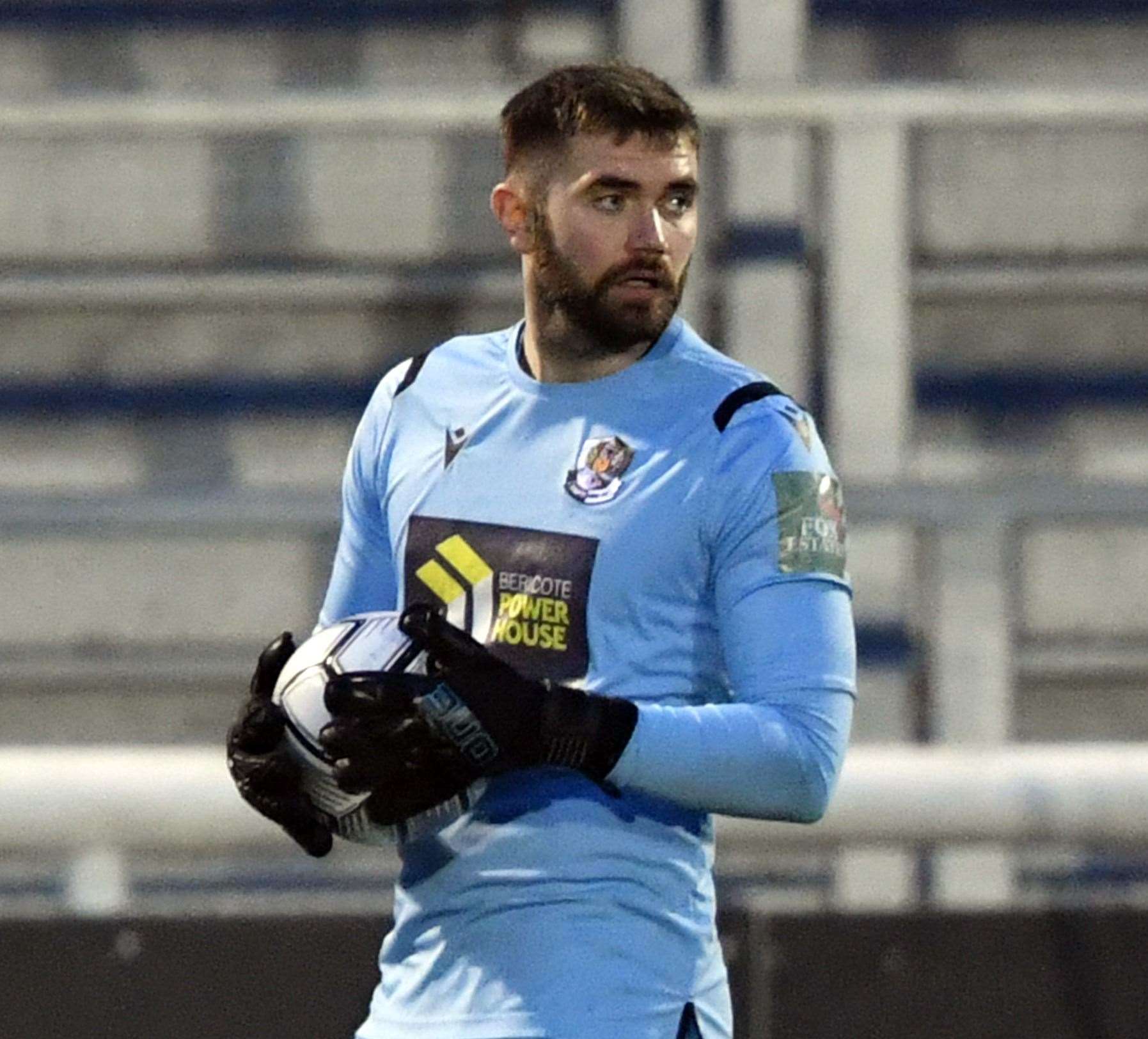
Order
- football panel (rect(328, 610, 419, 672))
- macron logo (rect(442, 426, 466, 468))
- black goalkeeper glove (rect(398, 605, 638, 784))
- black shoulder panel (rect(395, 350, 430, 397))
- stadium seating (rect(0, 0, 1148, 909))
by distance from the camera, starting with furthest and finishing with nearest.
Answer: stadium seating (rect(0, 0, 1148, 909)) < black shoulder panel (rect(395, 350, 430, 397)) < macron logo (rect(442, 426, 466, 468)) < football panel (rect(328, 610, 419, 672)) < black goalkeeper glove (rect(398, 605, 638, 784))

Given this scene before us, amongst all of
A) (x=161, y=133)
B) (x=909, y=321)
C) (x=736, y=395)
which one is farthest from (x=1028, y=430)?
(x=736, y=395)

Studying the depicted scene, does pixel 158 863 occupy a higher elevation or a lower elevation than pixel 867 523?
lower

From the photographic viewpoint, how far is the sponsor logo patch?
7.89 feet

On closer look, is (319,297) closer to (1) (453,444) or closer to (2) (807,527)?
(1) (453,444)

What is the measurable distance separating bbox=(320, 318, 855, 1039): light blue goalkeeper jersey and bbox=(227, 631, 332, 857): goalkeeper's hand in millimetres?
94

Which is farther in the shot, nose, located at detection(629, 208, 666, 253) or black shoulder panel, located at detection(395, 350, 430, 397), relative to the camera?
black shoulder panel, located at detection(395, 350, 430, 397)

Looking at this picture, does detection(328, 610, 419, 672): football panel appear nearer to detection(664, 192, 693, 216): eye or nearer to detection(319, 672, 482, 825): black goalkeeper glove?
detection(319, 672, 482, 825): black goalkeeper glove

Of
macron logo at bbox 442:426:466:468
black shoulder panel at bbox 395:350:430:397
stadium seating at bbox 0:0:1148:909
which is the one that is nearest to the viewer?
macron logo at bbox 442:426:466:468

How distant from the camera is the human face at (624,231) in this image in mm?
2465

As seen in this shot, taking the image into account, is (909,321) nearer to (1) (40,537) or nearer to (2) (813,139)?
(2) (813,139)

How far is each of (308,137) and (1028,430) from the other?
6.36 feet

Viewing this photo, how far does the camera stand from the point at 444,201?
6.64 meters

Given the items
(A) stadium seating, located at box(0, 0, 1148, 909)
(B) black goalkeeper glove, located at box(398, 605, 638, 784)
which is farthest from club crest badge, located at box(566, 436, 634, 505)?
(A) stadium seating, located at box(0, 0, 1148, 909)

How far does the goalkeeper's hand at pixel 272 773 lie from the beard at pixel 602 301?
0.41m
